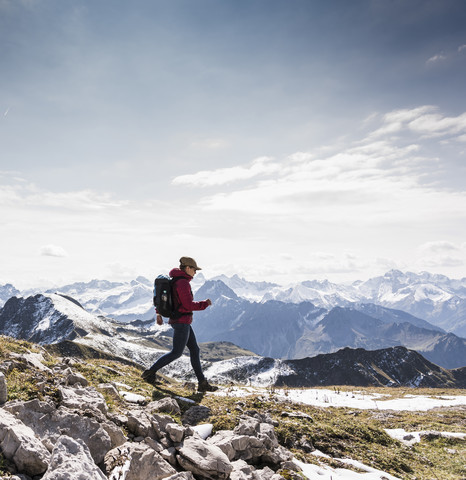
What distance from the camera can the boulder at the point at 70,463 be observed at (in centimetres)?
431

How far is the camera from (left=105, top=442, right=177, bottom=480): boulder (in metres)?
5.46

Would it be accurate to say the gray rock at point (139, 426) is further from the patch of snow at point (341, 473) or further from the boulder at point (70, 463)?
the patch of snow at point (341, 473)

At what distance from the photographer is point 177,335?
40.8 ft

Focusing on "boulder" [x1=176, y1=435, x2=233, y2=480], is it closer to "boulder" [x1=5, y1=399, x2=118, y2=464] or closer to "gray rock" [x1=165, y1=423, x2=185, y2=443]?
"gray rock" [x1=165, y1=423, x2=185, y2=443]

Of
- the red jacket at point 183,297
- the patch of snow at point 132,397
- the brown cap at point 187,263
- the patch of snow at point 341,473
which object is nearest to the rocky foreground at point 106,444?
the patch of snow at point 341,473

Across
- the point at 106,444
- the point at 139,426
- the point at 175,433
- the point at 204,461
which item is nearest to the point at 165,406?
the point at 139,426

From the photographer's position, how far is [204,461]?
615cm

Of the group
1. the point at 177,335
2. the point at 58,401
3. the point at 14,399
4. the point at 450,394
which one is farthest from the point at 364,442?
the point at 450,394

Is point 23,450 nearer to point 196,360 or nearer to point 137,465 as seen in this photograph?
point 137,465

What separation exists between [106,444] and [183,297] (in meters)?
6.58

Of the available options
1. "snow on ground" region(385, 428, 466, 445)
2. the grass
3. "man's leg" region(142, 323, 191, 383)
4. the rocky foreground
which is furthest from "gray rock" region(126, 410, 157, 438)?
"snow on ground" region(385, 428, 466, 445)

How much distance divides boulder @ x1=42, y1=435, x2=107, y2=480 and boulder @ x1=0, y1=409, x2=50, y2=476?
37 centimetres

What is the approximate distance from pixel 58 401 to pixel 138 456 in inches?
98.0

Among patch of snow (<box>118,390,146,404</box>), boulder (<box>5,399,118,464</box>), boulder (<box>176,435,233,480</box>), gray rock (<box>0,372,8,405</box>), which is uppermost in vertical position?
gray rock (<box>0,372,8,405</box>)
